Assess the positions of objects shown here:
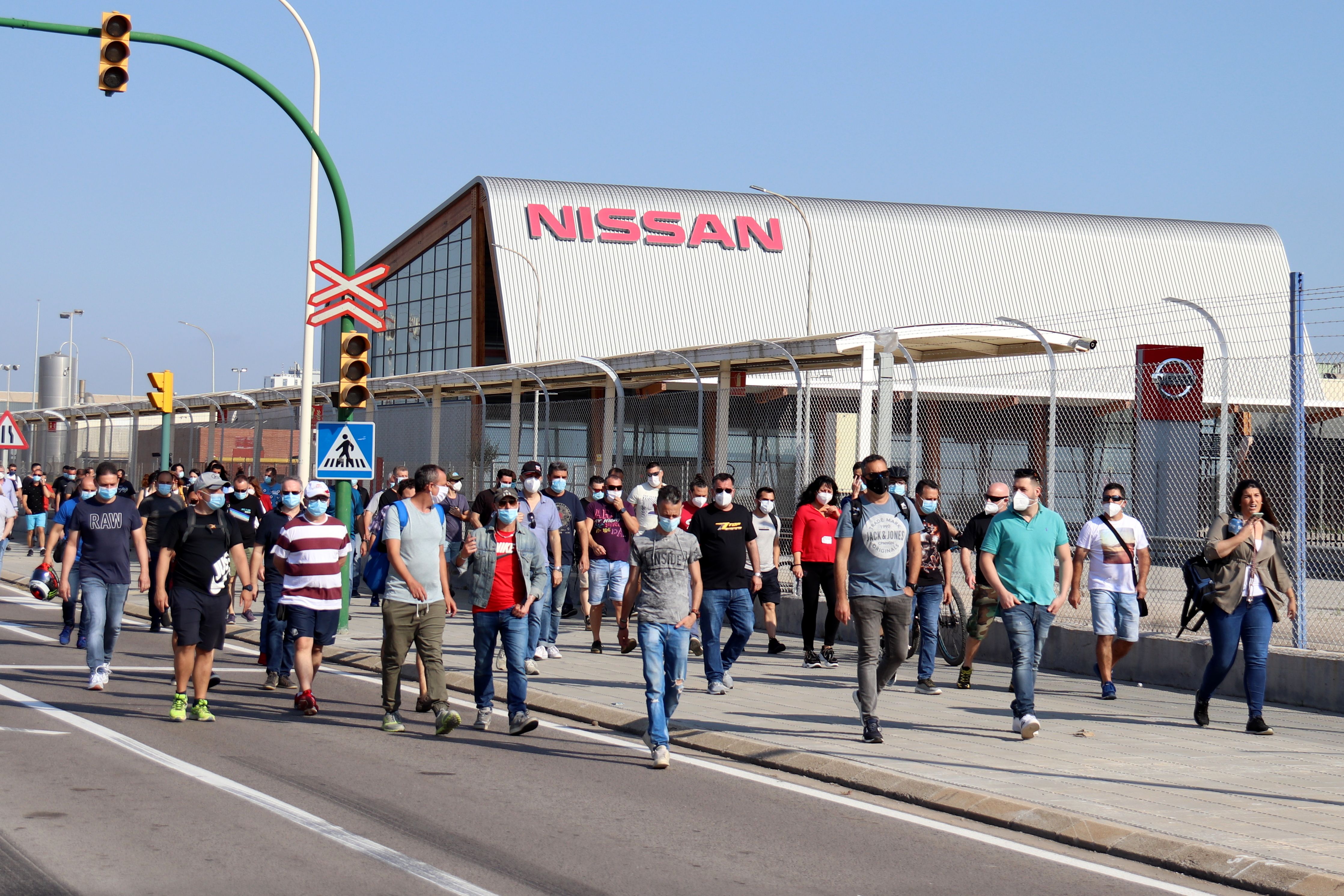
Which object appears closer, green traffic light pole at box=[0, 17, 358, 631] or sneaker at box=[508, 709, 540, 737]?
sneaker at box=[508, 709, 540, 737]

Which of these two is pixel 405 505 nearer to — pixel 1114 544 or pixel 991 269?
pixel 1114 544

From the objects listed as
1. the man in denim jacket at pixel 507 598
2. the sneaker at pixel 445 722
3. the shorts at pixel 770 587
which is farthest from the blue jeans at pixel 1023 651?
the shorts at pixel 770 587

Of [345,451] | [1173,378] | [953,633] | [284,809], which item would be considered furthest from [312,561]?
[1173,378]

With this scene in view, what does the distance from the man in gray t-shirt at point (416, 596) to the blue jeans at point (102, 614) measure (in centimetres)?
276

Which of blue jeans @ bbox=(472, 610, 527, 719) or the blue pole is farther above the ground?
the blue pole

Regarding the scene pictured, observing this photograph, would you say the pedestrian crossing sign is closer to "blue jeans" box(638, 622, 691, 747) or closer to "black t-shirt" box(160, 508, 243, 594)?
"black t-shirt" box(160, 508, 243, 594)

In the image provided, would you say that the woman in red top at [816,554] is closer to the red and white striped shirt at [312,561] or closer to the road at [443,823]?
the road at [443,823]

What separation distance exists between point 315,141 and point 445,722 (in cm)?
747

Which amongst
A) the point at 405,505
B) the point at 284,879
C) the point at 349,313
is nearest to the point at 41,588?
the point at 349,313

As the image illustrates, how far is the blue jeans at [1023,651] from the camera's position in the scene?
973 centimetres

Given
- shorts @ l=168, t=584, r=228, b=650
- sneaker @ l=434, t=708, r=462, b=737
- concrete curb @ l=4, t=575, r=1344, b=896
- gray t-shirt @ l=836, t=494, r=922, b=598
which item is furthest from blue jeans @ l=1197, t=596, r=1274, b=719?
shorts @ l=168, t=584, r=228, b=650

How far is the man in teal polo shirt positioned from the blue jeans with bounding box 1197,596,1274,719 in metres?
1.14

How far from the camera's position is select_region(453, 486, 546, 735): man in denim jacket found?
9766 millimetres

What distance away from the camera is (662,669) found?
29.4ft
